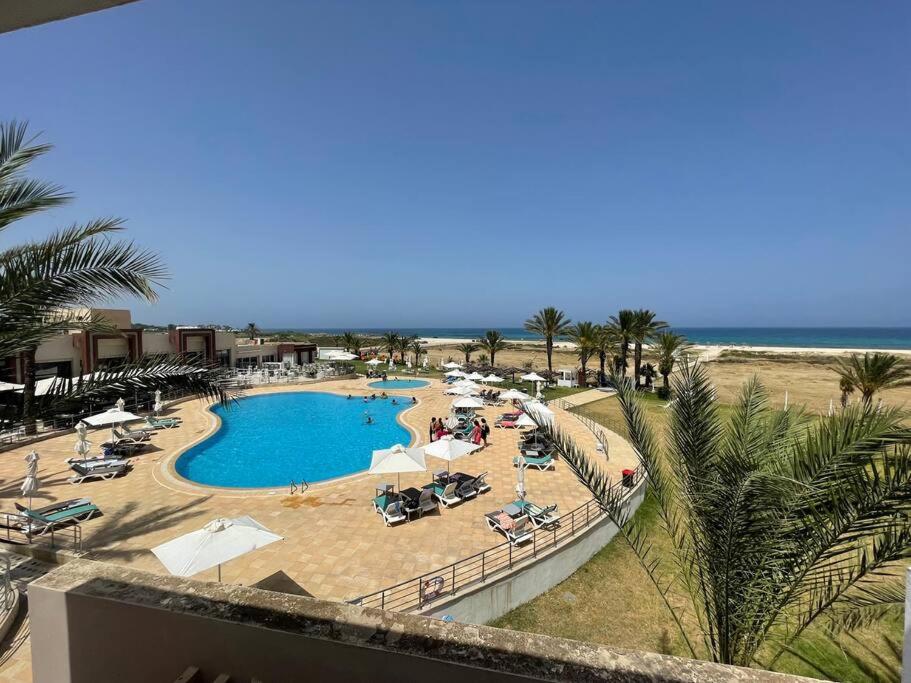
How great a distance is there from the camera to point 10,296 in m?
4.78

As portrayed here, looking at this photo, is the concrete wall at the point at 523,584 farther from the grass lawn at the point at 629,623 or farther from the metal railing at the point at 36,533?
the metal railing at the point at 36,533

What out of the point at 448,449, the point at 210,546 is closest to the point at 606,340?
the point at 448,449

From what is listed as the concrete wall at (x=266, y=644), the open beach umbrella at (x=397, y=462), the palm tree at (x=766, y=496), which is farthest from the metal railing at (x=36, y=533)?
the palm tree at (x=766, y=496)

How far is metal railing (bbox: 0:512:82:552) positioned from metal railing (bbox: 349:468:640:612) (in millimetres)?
7136

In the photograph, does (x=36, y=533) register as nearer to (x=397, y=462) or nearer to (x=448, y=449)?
(x=397, y=462)

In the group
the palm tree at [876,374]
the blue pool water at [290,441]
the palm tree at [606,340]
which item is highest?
the palm tree at [606,340]

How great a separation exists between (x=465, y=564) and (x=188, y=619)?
734 cm

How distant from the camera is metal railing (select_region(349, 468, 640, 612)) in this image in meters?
7.32

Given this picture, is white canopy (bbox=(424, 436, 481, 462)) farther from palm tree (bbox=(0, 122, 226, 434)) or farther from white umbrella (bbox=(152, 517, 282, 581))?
palm tree (bbox=(0, 122, 226, 434))

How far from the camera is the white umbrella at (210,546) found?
639cm

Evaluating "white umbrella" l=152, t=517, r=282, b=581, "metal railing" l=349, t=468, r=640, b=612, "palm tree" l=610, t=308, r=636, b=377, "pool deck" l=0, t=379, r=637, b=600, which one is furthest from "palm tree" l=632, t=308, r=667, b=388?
"white umbrella" l=152, t=517, r=282, b=581

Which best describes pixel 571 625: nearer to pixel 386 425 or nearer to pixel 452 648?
pixel 452 648

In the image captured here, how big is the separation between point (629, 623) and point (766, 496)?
219 inches

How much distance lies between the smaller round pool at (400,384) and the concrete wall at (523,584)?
23.9m
